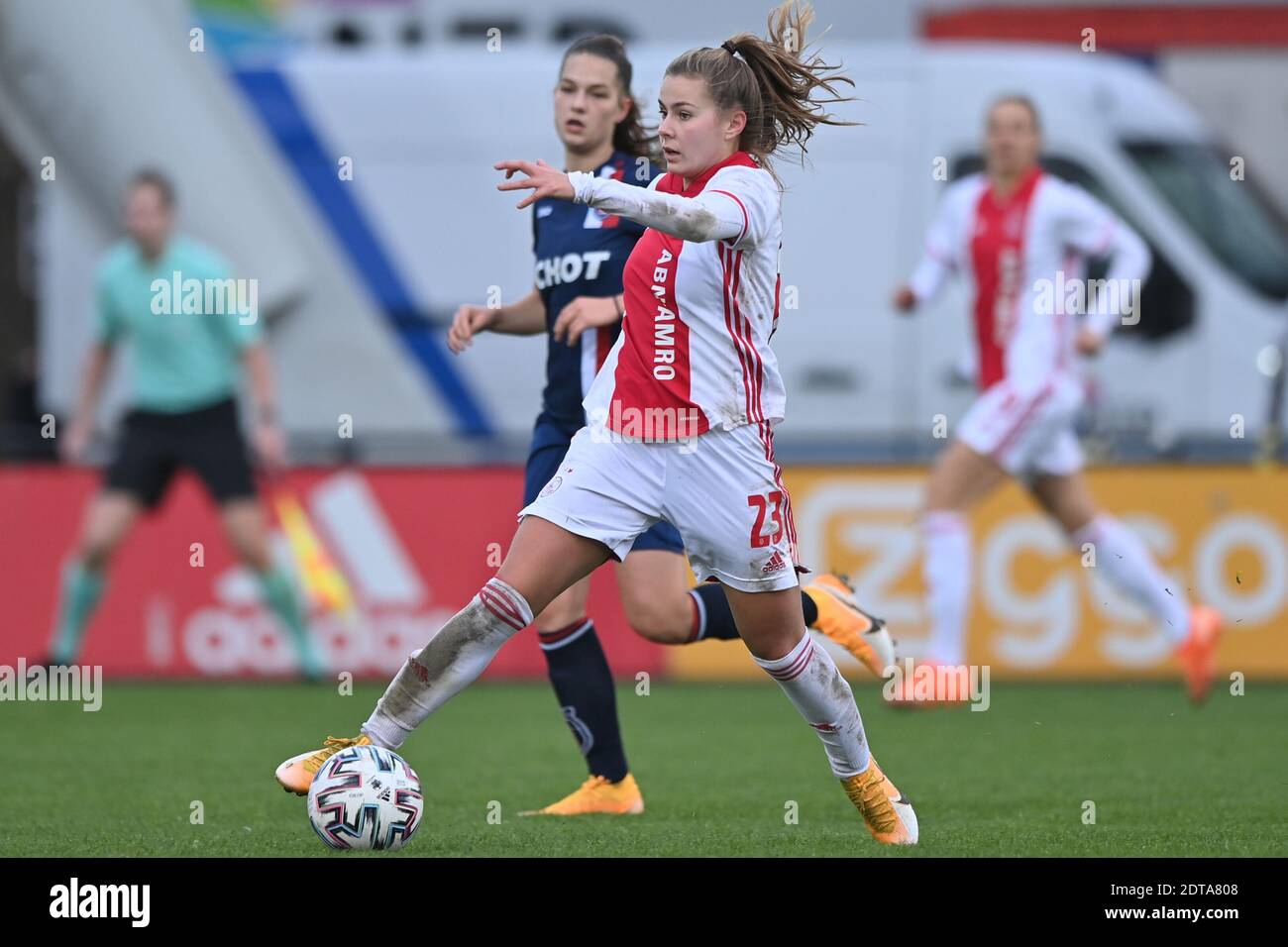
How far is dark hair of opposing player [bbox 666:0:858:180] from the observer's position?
5.50 metres

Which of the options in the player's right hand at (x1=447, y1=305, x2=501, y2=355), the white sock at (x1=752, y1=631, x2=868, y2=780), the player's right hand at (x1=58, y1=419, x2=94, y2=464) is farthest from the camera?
the player's right hand at (x1=58, y1=419, x2=94, y2=464)

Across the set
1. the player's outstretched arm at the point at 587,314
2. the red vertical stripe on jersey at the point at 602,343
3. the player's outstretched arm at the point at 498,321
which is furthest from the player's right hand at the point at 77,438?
the player's outstretched arm at the point at 587,314

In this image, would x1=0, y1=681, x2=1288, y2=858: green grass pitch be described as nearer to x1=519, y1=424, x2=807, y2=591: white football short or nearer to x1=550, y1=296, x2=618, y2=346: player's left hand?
x1=519, y1=424, x2=807, y2=591: white football short

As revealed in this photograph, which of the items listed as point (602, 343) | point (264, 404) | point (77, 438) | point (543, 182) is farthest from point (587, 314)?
point (77, 438)

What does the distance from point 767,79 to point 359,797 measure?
219 cm

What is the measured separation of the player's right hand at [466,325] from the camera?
20.4 feet

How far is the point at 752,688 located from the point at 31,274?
9375 millimetres

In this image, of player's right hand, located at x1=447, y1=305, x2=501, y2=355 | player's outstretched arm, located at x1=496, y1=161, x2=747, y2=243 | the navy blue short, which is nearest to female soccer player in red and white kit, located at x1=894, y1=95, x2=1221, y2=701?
the navy blue short

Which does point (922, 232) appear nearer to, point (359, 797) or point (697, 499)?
point (697, 499)

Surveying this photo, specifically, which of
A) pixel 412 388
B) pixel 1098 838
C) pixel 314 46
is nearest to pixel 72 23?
pixel 314 46

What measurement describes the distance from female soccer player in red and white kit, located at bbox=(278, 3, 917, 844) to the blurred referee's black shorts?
552cm

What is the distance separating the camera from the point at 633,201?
512 cm

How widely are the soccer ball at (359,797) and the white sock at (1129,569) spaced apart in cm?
506

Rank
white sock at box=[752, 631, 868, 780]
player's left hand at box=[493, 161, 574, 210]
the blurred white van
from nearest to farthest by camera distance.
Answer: player's left hand at box=[493, 161, 574, 210] < white sock at box=[752, 631, 868, 780] < the blurred white van
